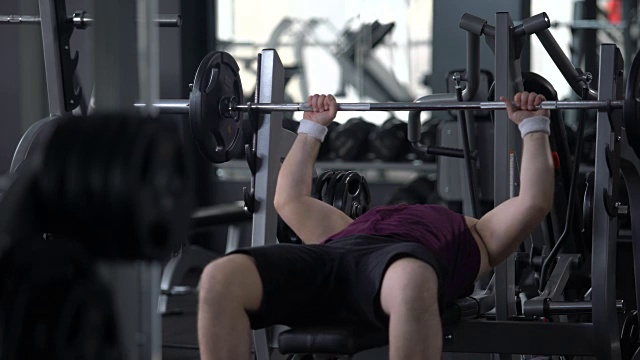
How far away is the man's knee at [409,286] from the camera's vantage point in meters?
1.87

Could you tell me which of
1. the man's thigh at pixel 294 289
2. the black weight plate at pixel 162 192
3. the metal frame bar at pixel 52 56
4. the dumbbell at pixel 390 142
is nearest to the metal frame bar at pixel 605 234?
the man's thigh at pixel 294 289

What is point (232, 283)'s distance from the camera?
191 cm

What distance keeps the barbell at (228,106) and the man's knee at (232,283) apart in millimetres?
512

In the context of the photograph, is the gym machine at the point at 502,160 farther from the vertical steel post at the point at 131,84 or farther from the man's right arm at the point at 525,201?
the vertical steel post at the point at 131,84

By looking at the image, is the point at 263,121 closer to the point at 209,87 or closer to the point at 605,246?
the point at 209,87

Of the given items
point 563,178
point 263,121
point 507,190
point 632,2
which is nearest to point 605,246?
point 507,190

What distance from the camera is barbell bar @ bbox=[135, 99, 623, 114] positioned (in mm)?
2291

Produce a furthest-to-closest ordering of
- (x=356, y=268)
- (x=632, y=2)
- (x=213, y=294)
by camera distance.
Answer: (x=632, y=2), (x=356, y=268), (x=213, y=294)

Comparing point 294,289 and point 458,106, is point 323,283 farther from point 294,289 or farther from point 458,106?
point 458,106

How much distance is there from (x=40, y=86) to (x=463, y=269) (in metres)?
1.77

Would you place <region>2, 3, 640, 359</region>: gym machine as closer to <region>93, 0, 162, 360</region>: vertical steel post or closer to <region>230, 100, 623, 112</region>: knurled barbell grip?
<region>230, 100, 623, 112</region>: knurled barbell grip

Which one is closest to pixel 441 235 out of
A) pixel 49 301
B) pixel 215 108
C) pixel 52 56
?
pixel 215 108

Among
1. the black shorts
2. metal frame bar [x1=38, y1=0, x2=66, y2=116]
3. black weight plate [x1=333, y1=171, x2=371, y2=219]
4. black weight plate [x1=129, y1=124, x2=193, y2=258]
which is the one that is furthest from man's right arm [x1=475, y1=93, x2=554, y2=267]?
black weight plate [x1=129, y1=124, x2=193, y2=258]

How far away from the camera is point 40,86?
57cm
